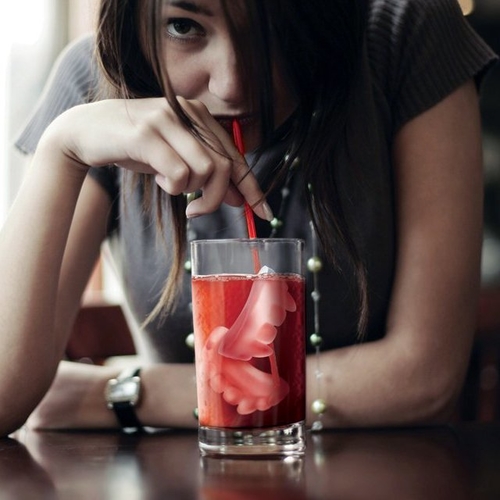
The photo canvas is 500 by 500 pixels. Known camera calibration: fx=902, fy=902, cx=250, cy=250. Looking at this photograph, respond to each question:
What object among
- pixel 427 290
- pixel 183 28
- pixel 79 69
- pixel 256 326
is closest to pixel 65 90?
pixel 79 69

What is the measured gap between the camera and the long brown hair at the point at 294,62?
98 cm

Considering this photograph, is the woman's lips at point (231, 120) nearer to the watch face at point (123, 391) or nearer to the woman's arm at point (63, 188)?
the woman's arm at point (63, 188)

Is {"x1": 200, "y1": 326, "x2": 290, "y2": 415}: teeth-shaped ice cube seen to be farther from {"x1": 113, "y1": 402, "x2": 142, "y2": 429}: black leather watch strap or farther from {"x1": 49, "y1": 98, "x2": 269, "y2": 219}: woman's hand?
{"x1": 113, "y1": 402, "x2": 142, "y2": 429}: black leather watch strap

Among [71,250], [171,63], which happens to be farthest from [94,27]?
[71,250]

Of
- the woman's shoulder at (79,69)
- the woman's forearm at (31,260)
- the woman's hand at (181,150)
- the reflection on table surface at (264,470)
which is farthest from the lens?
the woman's shoulder at (79,69)

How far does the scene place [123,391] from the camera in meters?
1.18

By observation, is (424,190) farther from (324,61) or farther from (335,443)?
(335,443)

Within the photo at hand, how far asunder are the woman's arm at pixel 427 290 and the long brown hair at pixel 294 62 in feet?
0.28

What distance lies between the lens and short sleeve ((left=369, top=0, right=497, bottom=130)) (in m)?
1.29

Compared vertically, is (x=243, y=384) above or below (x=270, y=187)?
below

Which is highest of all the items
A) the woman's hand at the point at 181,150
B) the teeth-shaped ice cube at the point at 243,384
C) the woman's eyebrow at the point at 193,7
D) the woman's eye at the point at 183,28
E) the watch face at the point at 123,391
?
the woman's eyebrow at the point at 193,7

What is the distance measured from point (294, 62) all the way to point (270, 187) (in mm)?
146

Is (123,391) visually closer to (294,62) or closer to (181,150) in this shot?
(181,150)

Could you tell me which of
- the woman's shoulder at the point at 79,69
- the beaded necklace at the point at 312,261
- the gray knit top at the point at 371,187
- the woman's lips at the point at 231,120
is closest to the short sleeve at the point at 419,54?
the gray knit top at the point at 371,187
